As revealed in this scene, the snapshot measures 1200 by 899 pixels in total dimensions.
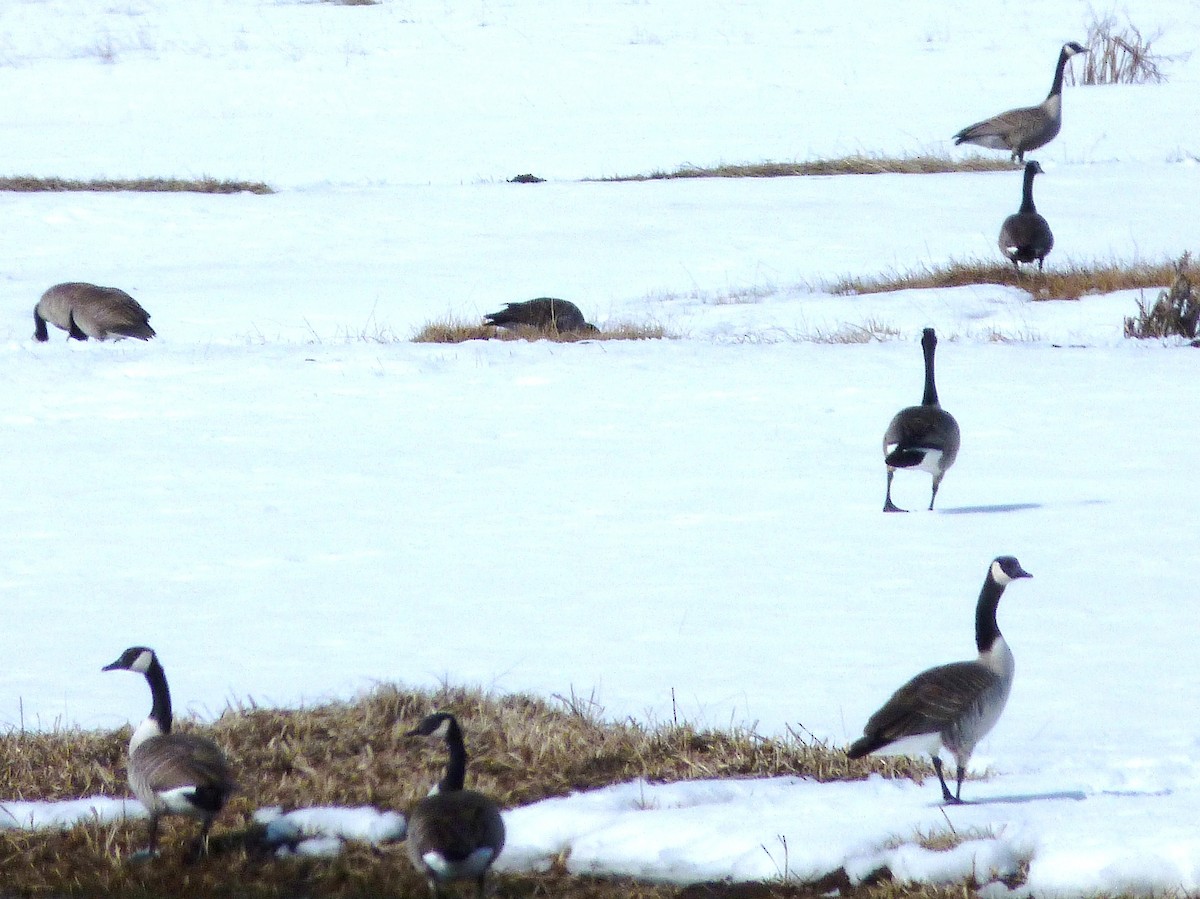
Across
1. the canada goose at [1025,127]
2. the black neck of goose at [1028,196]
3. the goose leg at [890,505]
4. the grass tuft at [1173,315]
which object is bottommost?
the goose leg at [890,505]

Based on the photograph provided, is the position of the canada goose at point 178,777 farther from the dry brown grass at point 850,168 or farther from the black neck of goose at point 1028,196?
the dry brown grass at point 850,168

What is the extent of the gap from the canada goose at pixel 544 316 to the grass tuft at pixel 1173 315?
426cm

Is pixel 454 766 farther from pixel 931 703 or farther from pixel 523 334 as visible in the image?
pixel 523 334

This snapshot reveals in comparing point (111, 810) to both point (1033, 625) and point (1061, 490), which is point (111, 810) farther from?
point (1061, 490)

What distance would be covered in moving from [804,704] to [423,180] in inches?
678

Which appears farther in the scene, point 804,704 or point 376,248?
point 376,248

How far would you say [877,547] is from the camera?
8078 mm

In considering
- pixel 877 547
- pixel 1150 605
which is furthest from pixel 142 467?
pixel 1150 605

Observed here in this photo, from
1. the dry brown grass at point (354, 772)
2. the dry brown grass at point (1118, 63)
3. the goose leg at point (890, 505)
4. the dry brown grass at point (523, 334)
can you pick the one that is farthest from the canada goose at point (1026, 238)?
the dry brown grass at point (1118, 63)

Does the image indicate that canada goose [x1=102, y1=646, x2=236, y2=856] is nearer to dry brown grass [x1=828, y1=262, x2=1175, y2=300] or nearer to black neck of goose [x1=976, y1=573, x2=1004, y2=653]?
black neck of goose [x1=976, y1=573, x2=1004, y2=653]

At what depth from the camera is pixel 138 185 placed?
21641 mm

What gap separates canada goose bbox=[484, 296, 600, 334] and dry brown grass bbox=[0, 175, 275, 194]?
9.02 m

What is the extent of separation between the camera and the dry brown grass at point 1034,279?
47.2 feet

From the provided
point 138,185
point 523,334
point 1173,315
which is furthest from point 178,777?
point 138,185
